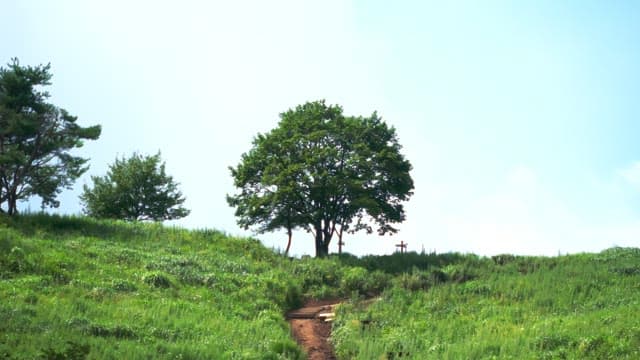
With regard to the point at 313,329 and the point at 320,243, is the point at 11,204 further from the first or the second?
the point at 313,329

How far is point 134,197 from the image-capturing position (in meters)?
55.3

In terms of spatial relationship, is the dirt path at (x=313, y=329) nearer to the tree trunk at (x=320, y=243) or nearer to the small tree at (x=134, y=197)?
the tree trunk at (x=320, y=243)

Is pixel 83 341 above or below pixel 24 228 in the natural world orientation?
below

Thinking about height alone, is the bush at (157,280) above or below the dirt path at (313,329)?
above

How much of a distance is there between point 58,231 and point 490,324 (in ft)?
72.5

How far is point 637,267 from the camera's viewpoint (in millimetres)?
31766

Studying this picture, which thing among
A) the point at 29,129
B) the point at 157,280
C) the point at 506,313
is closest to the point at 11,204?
the point at 29,129

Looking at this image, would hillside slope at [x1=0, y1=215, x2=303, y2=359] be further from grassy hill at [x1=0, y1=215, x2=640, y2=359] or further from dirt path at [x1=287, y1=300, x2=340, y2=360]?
dirt path at [x1=287, y1=300, x2=340, y2=360]

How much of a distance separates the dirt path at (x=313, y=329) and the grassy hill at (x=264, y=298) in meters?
0.52

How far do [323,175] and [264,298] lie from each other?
53.5 feet

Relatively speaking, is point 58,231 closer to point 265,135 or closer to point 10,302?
point 10,302

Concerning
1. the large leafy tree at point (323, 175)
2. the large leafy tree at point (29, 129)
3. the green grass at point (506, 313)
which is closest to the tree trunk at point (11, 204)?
the large leafy tree at point (29, 129)

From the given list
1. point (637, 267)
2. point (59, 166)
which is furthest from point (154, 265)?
point (637, 267)

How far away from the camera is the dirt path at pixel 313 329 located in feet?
72.8
